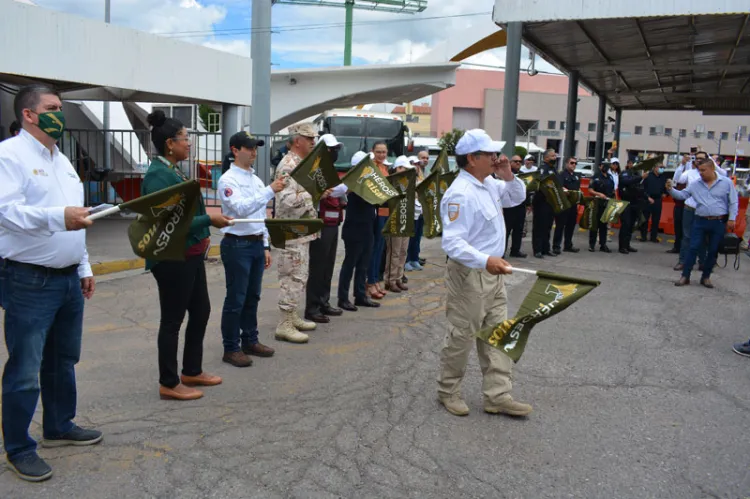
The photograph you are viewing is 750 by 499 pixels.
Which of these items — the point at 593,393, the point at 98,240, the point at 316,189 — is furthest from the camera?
the point at 98,240

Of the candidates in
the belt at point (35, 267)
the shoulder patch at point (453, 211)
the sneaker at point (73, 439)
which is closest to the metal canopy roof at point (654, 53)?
the shoulder patch at point (453, 211)

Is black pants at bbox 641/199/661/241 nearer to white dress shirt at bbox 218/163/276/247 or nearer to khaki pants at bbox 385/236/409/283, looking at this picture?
khaki pants at bbox 385/236/409/283

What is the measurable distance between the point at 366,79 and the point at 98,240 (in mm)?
23776

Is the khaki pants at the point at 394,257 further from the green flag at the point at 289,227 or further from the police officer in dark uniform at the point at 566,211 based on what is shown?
the police officer in dark uniform at the point at 566,211

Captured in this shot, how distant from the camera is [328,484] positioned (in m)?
3.50

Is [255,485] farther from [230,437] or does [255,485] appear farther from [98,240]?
[98,240]

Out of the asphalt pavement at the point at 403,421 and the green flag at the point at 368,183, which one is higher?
the green flag at the point at 368,183

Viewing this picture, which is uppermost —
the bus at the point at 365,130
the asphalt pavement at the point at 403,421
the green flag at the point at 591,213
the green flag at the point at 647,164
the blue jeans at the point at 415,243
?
the bus at the point at 365,130

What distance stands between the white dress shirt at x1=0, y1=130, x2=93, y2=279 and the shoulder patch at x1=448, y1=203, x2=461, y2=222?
2.31 meters

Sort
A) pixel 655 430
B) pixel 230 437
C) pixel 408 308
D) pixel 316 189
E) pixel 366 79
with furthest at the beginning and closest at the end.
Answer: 1. pixel 366 79
2. pixel 408 308
3. pixel 316 189
4. pixel 655 430
5. pixel 230 437

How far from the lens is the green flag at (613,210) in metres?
12.3

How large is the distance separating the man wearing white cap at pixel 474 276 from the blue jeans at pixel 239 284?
5.62 feet

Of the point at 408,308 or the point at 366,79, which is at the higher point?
the point at 366,79

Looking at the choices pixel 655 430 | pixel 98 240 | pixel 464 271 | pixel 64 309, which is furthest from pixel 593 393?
pixel 98 240
